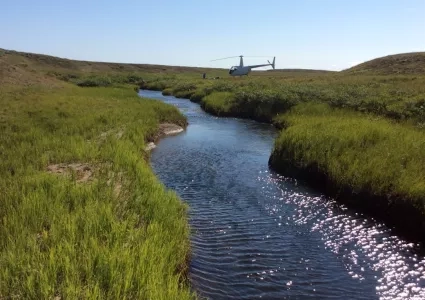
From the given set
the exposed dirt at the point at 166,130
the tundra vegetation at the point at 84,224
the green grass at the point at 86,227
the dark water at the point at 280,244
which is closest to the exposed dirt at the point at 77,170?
the tundra vegetation at the point at 84,224

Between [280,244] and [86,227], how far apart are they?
18.9 feet

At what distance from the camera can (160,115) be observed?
3366 cm

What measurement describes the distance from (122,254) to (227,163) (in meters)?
14.0

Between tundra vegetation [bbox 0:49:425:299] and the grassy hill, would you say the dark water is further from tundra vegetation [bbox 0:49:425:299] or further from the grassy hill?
the grassy hill

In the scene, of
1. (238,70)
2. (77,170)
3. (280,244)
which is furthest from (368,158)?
(238,70)

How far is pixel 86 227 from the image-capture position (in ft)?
26.5

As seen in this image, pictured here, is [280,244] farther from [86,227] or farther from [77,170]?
[77,170]

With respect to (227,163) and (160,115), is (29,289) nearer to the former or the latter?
(227,163)

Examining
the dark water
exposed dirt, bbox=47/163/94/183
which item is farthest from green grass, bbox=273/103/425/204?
exposed dirt, bbox=47/163/94/183

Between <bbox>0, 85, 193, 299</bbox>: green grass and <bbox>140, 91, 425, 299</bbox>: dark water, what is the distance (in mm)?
1204

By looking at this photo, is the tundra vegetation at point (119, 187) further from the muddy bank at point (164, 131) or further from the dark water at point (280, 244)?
the dark water at point (280, 244)

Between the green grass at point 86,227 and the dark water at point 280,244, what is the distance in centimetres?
120

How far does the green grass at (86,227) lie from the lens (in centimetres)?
613

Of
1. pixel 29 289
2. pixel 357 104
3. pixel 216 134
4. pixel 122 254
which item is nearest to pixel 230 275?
pixel 122 254
